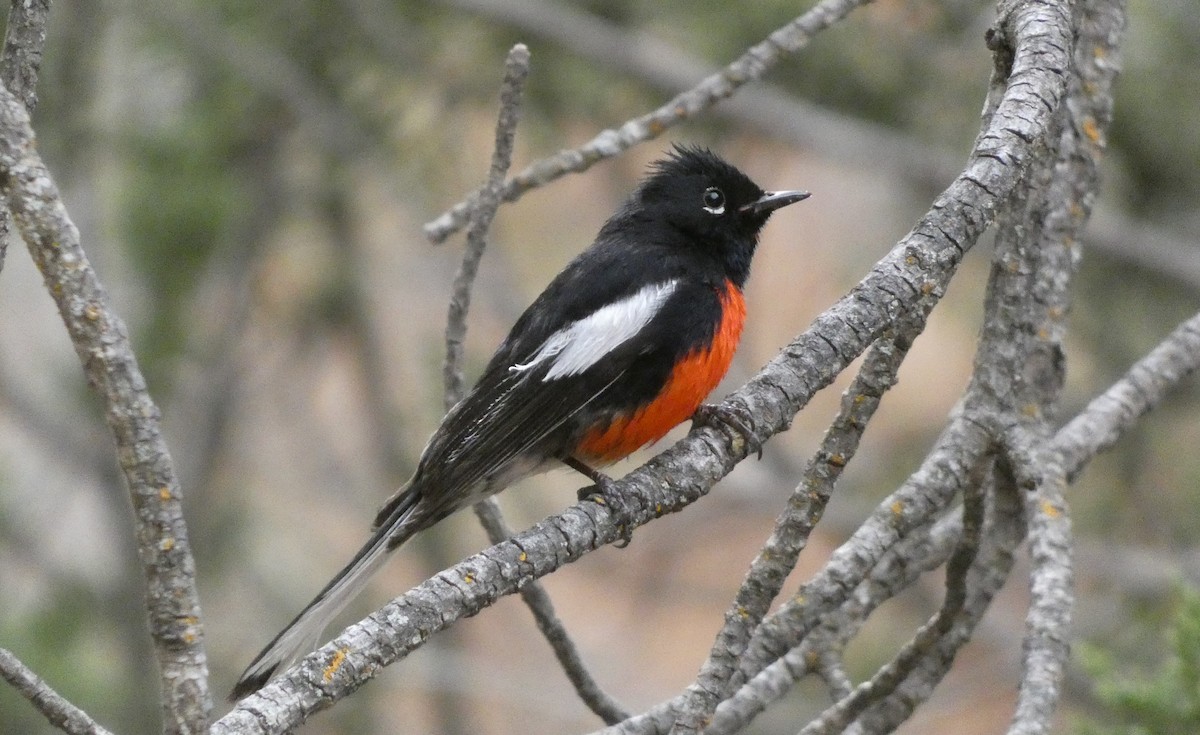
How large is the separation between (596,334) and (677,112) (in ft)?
2.23

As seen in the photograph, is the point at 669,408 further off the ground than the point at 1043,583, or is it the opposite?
the point at 669,408

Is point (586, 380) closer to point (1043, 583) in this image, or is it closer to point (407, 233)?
point (1043, 583)

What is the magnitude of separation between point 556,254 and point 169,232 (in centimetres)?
353

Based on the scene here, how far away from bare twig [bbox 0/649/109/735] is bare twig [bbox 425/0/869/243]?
165 cm

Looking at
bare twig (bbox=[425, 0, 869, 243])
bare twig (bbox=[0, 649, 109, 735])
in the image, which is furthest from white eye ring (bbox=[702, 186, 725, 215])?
bare twig (bbox=[0, 649, 109, 735])

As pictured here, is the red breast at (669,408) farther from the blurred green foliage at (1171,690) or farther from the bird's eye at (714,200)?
the blurred green foliage at (1171,690)

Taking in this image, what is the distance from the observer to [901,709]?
2648 millimetres

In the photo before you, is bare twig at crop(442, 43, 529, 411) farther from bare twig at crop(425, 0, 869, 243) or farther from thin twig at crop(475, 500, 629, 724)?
thin twig at crop(475, 500, 629, 724)

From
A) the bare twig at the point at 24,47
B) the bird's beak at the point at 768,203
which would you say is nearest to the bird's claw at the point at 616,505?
the bare twig at the point at 24,47

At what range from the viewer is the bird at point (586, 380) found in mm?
3311

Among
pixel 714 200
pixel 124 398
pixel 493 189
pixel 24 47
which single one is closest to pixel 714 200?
pixel 714 200

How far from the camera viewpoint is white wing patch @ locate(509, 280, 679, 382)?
349 centimetres

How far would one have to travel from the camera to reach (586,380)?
3.44 metres

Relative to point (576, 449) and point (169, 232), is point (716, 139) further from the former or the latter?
point (576, 449)
